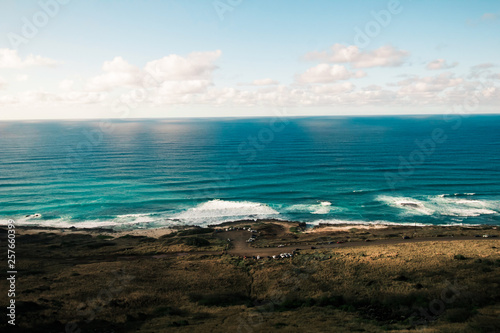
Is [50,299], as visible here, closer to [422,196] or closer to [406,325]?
[406,325]

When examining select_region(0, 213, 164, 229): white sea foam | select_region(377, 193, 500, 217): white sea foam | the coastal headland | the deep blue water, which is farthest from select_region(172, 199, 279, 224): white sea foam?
select_region(377, 193, 500, 217): white sea foam

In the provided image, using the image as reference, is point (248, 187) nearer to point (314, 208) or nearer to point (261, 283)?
point (314, 208)

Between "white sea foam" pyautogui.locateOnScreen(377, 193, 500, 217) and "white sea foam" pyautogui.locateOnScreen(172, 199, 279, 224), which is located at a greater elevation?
"white sea foam" pyautogui.locateOnScreen(377, 193, 500, 217)

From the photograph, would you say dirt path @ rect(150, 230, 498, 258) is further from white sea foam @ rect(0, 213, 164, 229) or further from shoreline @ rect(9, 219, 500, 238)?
white sea foam @ rect(0, 213, 164, 229)

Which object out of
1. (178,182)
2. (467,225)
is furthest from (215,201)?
(467,225)

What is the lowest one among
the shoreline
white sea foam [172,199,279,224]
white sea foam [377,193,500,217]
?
the shoreline

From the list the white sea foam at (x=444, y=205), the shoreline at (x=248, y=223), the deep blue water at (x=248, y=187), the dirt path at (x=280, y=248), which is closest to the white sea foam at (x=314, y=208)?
the deep blue water at (x=248, y=187)

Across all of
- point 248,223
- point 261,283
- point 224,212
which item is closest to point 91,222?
point 224,212

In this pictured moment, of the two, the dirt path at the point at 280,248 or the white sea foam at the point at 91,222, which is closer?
the dirt path at the point at 280,248

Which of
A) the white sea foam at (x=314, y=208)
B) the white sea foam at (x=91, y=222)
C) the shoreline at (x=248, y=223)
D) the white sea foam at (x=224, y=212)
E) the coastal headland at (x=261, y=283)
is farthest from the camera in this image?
the white sea foam at (x=314, y=208)

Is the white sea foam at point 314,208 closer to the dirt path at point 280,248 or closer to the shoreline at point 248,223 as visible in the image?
the shoreline at point 248,223

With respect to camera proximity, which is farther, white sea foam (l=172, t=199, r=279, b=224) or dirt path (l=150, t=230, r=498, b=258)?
white sea foam (l=172, t=199, r=279, b=224)
